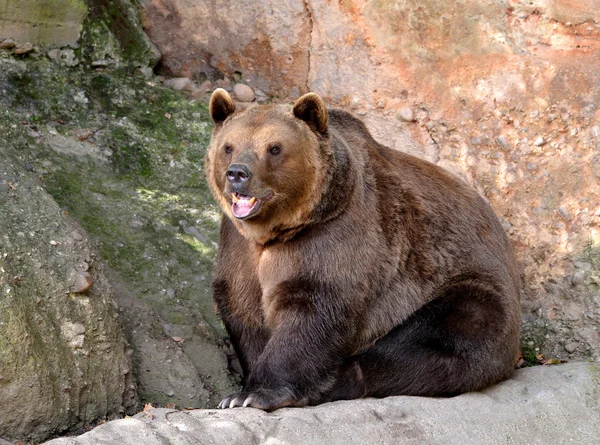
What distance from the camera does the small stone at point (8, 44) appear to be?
305 inches

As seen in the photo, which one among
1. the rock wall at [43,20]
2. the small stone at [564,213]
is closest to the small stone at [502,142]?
the small stone at [564,213]

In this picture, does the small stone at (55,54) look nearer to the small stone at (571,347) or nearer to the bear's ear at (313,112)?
the bear's ear at (313,112)

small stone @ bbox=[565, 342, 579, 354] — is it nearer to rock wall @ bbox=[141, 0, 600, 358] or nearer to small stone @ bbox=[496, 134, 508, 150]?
rock wall @ bbox=[141, 0, 600, 358]

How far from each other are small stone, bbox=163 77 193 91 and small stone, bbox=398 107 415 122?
227cm

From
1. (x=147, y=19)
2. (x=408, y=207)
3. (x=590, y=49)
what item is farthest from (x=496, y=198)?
(x=147, y=19)

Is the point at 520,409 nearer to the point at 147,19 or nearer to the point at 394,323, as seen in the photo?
the point at 394,323

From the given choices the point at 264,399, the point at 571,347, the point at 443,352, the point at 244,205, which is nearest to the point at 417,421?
the point at 443,352

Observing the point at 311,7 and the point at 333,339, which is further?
the point at 311,7

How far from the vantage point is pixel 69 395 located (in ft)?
17.4

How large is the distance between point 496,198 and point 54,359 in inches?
180

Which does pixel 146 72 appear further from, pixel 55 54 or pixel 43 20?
pixel 43 20

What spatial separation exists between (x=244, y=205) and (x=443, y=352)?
6.08ft

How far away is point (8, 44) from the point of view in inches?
306

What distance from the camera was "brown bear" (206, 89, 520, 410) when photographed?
555 cm
